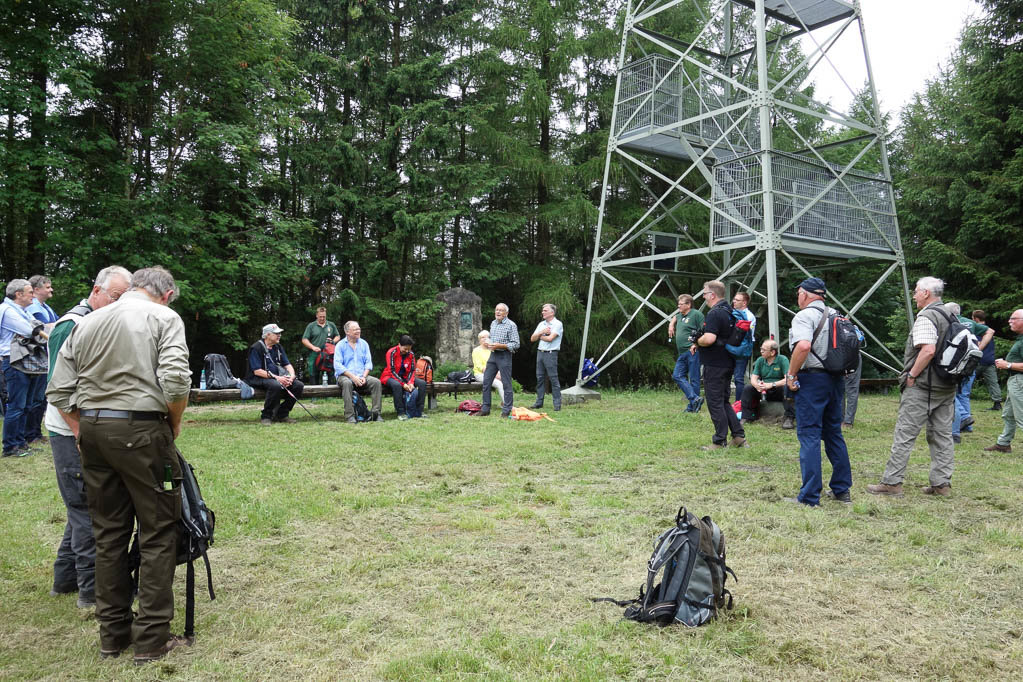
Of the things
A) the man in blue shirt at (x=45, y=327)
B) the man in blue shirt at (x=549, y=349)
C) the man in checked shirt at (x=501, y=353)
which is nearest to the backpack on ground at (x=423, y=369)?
the man in checked shirt at (x=501, y=353)

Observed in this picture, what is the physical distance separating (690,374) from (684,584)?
9.12m

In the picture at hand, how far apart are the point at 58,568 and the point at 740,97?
16594 mm

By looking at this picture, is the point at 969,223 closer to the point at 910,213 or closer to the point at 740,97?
the point at 910,213

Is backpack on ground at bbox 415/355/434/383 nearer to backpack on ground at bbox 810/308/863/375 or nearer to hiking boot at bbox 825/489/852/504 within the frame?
hiking boot at bbox 825/489/852/504

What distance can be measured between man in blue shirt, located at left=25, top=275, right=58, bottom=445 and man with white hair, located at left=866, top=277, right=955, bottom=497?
8062 millimetres

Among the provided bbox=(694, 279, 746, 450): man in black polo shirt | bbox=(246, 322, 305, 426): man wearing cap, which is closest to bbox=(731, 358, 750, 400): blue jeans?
bbox=(694, 279, 746, 450): man in black polo shirt

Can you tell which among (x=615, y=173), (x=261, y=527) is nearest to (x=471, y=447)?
(x=261, y=527)

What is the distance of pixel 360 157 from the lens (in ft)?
65.1

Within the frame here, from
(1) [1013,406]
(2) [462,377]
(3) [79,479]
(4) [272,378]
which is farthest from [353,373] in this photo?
(1) [1013,406]

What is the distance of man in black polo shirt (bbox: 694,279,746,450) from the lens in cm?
799

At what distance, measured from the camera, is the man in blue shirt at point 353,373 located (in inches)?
440

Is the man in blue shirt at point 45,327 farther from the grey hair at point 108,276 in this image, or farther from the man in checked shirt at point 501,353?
the man in checked shirt at point 501,353

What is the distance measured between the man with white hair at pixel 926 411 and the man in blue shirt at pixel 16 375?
8368mm

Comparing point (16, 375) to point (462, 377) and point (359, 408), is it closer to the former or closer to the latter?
point (359, 408)
